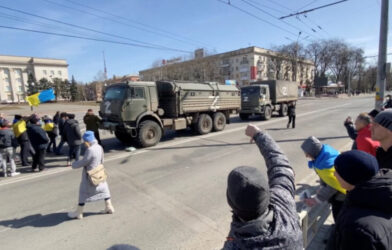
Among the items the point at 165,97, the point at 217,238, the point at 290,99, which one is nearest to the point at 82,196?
the point at 217,238

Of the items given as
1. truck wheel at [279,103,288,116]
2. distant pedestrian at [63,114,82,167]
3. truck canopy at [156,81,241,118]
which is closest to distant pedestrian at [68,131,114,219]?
distant pedestrian at [63,114,82,167]

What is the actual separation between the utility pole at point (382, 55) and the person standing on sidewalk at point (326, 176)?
786 cm

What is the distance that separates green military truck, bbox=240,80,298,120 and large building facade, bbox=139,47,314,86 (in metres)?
30.4

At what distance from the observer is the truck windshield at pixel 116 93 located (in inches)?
340

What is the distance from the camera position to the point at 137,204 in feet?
13.9

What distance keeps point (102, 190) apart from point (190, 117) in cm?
729

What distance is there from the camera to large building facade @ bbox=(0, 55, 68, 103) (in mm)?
79938

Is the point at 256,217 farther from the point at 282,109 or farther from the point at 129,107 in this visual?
the point at 282,109

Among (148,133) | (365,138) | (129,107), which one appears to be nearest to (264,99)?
(148,133)

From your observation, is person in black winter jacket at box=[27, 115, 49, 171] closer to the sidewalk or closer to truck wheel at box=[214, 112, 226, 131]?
the sidewalk

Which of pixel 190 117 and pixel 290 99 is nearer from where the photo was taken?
pixel 190 117

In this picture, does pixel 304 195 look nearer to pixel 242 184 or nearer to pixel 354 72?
pixel 242 184

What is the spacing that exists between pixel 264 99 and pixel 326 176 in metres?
13.9

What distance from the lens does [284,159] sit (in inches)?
71.4
